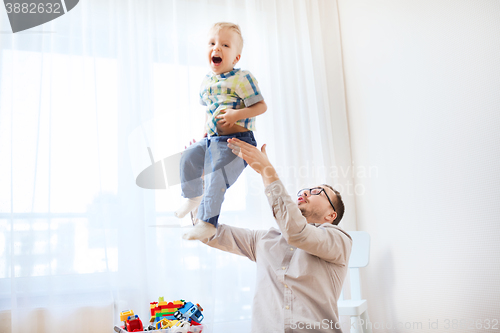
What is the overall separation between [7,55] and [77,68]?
1.19ft

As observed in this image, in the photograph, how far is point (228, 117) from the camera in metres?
1.30

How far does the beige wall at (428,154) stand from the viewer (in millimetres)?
1810

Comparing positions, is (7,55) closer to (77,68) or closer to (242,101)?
(77,68)

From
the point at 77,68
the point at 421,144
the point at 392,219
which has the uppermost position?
the point at 77,68

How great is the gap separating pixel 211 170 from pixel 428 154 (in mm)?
1377

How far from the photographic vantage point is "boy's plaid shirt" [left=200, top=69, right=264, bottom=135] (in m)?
1.34

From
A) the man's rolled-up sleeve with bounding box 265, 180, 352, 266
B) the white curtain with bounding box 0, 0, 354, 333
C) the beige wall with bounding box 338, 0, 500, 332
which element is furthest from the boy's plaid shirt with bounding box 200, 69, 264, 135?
the beige wall with bounding box 338, 0, 500, 332

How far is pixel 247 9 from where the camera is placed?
8.84ft

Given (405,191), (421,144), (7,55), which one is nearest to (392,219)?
(405,191)

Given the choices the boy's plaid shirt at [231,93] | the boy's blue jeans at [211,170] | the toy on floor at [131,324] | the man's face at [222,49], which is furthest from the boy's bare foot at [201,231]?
the toy on floor at [131,324]

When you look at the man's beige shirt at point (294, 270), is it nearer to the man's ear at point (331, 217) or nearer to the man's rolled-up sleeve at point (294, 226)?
the man's rolled-up sleeve at point (294, 226)

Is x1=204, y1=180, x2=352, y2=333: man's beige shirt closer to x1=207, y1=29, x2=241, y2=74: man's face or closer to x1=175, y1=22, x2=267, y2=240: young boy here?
x1=175, y1=22, x2=267, y2=240: young boy

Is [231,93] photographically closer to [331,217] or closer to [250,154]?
[250,154]

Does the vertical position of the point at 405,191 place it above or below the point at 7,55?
below
